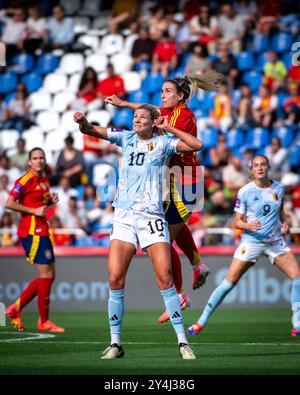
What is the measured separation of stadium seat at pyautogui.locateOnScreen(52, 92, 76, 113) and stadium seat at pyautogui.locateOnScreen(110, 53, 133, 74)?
128 cm

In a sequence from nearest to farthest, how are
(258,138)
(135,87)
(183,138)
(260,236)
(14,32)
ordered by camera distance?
(183,138) < (260,236) < (258,138) < (135,87) < (14,32)

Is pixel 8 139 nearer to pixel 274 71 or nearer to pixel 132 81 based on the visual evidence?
pixel 132 81

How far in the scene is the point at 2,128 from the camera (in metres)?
23.0

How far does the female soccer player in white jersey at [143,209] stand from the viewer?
30.5ft

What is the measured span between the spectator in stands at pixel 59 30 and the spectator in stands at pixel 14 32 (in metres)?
0.70

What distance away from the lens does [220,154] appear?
20594 mm

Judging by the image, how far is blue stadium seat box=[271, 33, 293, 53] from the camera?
75.4 feet

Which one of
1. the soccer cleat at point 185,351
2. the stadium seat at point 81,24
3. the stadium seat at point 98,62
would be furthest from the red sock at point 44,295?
the stadium seat at point 81,24

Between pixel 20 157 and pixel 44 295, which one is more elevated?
pixel 20 157

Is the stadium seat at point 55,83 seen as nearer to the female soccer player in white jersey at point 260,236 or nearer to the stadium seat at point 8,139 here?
the stadium seat at point 8,139

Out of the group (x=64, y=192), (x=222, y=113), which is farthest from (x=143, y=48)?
(x=64, y=192)

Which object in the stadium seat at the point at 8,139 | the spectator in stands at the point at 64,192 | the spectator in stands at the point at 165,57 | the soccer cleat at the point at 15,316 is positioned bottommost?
the soccer cleat at the point at 15,316

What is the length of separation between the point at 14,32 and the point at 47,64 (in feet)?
4.38
